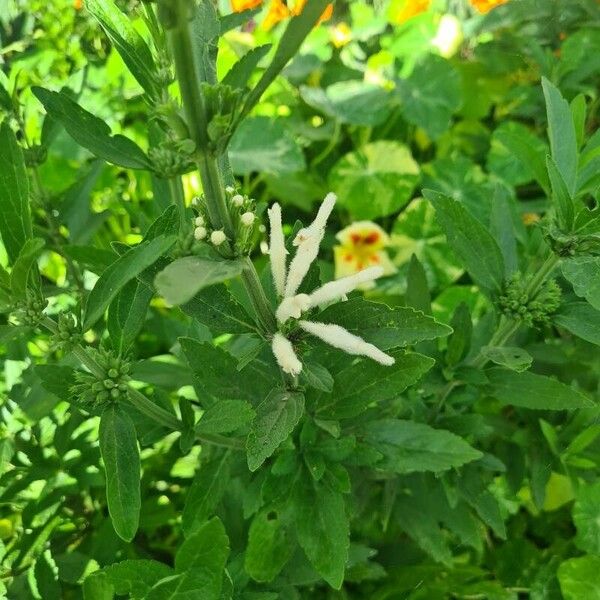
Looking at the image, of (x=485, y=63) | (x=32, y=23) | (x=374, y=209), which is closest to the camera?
(x=32, y=23)

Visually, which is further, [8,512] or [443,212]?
[8,512]

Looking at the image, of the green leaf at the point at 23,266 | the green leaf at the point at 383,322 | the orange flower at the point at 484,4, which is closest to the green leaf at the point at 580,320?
the green leaf at the point at 383,322

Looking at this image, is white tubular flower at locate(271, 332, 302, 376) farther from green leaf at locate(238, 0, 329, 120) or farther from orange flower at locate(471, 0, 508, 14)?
orange flower at locate(471, 0, 508, 14)

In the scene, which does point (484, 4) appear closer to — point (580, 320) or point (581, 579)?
point (580, 320)

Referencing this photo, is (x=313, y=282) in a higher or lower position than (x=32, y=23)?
lower

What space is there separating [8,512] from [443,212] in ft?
2.54

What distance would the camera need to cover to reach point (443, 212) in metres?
0.71

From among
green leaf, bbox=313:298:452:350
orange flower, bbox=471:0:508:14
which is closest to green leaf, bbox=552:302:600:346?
green leaf, bbox=313:298:452:350

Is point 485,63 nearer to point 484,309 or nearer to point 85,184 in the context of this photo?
point 484,309

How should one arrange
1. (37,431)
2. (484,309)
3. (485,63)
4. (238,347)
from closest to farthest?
1. (238,347)
2. (37,431)
3. (484,309)
4. (485,63)

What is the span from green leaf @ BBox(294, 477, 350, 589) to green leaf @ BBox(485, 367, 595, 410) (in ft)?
0.80

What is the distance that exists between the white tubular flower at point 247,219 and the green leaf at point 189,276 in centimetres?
4

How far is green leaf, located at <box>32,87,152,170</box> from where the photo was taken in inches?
23.4

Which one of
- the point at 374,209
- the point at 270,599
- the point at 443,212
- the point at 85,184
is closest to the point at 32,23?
the point at 85,184
